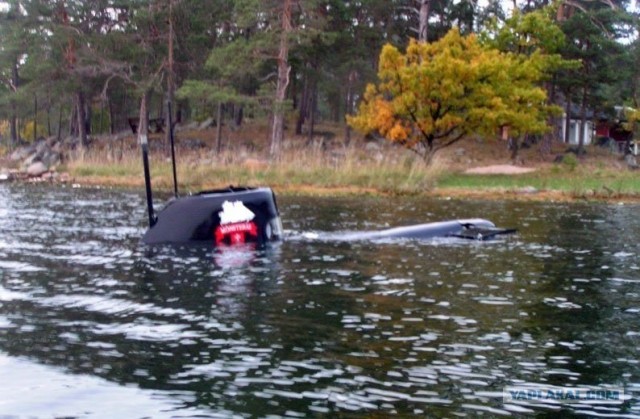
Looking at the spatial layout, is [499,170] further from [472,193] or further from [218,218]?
[218,218]

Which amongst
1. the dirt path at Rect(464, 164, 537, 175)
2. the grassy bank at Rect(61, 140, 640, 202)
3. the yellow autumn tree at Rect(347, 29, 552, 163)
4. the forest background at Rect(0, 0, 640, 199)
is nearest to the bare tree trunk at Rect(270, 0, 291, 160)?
the forest background at Rect(0, 0, 640, 199)

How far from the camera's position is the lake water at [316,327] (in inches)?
297

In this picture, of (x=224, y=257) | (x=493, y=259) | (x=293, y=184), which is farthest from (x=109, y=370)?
(x=293, y=184)

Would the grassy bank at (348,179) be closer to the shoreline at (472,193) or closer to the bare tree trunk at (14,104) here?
the shoreline at (472,193)

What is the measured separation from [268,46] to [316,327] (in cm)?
4233

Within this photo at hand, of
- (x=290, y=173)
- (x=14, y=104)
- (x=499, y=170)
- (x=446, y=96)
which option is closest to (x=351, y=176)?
(x=290, y=173)

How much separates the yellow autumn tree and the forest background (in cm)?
505

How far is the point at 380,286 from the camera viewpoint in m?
13.0

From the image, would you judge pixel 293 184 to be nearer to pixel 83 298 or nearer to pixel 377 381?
pixel 83 298

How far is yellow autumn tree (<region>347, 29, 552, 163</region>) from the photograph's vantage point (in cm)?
4403

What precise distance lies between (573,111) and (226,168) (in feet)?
161

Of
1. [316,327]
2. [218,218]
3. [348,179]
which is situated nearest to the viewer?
[316,327]

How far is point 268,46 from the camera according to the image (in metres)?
51.2

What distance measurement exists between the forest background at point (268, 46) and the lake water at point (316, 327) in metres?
34.1
